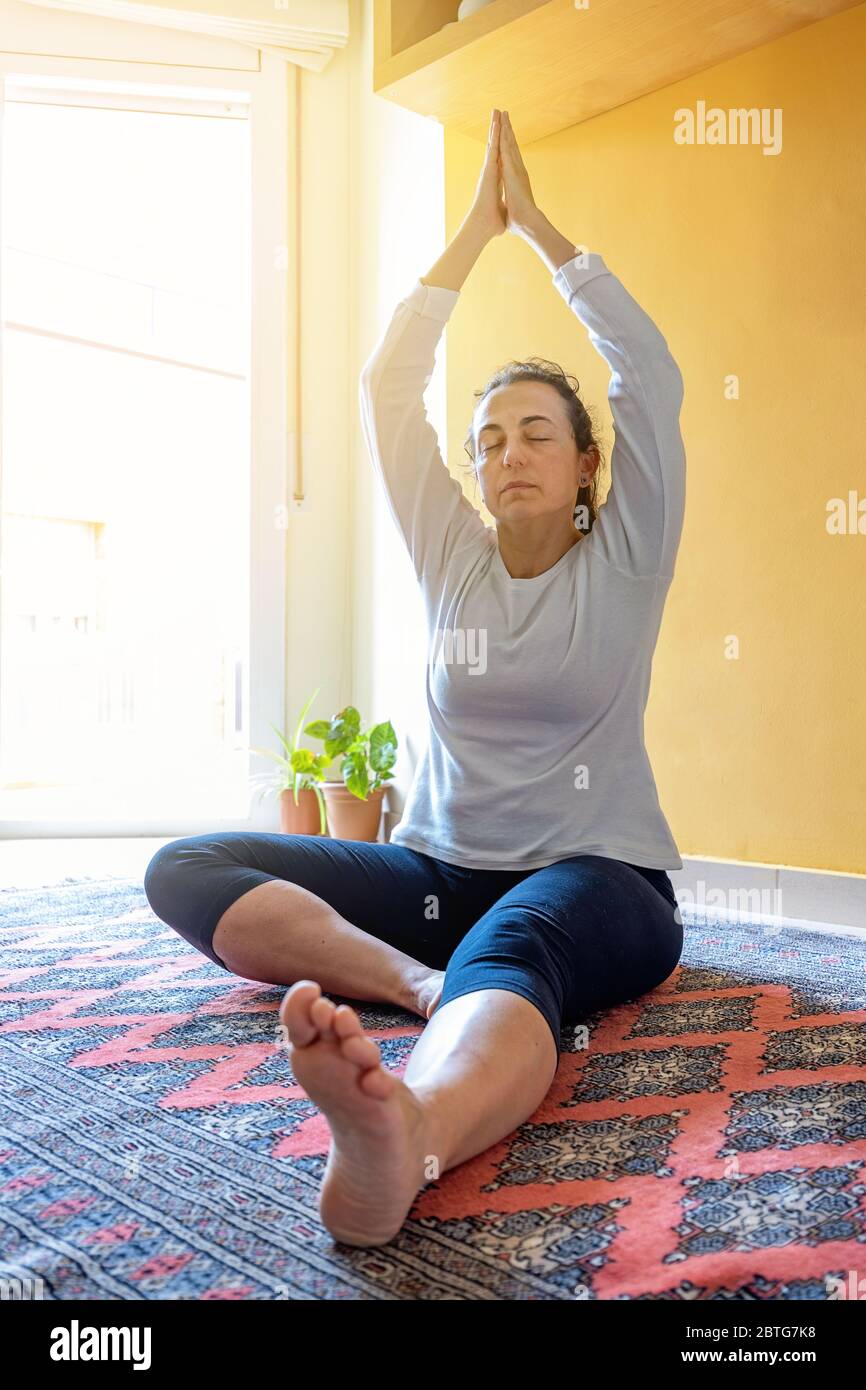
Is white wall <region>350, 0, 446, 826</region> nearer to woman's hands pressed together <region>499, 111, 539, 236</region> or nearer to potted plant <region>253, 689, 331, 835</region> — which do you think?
potted plant <region>253, 689, 331, 835</region>

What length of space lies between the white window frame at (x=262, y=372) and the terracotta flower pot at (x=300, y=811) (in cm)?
20

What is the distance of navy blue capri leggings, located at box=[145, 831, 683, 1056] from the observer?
114 cm

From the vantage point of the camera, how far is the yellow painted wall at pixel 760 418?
2062 mm

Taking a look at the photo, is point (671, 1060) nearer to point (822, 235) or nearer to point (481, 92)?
point (822, 235)

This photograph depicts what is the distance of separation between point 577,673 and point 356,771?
1.56 metres

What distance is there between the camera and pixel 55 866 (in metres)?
2.74

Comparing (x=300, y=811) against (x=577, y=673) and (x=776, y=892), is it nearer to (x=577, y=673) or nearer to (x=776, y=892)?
(x=776, y=892)

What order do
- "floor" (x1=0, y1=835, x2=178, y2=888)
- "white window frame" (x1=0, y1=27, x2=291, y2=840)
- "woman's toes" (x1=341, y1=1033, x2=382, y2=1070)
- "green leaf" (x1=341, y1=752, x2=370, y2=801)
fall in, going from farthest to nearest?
"white window frame" (x1=0, y1=27, x2=291, y2=840), "green leaf" (x1=341, y1=752, x2=370, y2=801), "floor" (x1=0, y1=835, x2=178, y2=888), "woman's toes" (x1=341, y1=1033, x2=382, y2=1070)

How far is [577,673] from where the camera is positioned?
1.40 meters

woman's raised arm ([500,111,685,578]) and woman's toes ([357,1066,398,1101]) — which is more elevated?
woman's raised arm ([500,111,685,578])

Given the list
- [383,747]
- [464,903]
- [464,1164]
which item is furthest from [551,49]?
[464,1164]

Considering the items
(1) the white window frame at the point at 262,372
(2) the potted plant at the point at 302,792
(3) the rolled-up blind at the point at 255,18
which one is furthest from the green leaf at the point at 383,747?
(3) the rolled-up blind at the point at 255,18

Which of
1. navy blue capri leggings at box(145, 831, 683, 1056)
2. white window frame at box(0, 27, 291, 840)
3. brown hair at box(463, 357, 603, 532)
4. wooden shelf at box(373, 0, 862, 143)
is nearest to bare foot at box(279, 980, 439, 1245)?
navy blue capri leggings at box(145, 831, 683, 1056)

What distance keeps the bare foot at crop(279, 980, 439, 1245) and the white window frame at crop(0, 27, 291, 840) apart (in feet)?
8.12
